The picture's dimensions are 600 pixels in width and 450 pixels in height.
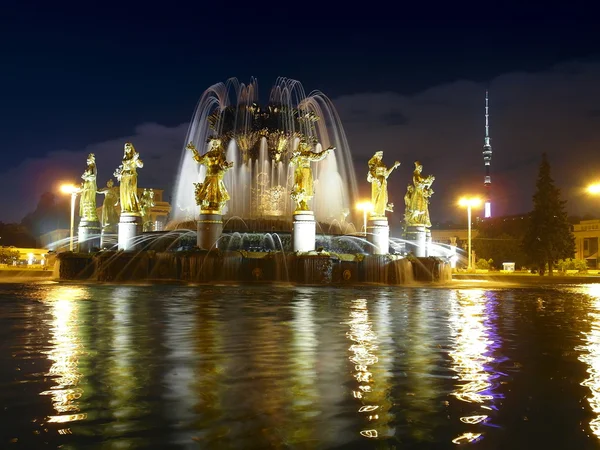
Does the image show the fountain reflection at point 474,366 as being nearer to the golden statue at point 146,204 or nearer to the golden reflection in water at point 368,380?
the golden reflection in water at point 368,380

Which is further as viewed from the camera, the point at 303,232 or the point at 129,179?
the point at 129,179

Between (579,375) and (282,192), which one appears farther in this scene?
(282,192)

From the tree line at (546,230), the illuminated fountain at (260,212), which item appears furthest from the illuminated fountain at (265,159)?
the tree line at (546,230)

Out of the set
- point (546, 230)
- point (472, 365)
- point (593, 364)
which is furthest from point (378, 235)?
point (546, 230)

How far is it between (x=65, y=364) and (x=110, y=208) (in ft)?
107

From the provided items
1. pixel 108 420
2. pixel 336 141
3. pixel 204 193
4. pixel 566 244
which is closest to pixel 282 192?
pixel 336 141

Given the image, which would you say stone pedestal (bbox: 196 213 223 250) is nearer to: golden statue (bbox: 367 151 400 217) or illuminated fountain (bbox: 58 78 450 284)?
illuminated fountain (bbox: 58 78 450 284)

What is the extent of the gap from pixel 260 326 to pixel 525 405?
602 centimetres

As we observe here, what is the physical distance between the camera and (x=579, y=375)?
673cm

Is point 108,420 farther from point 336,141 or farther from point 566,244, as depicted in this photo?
point 566,244

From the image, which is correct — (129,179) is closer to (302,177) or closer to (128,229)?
(128,229)

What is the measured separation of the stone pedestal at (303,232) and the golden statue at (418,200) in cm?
988

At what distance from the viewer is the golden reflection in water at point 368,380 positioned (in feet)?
15.5

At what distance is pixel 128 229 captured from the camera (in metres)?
31.9
